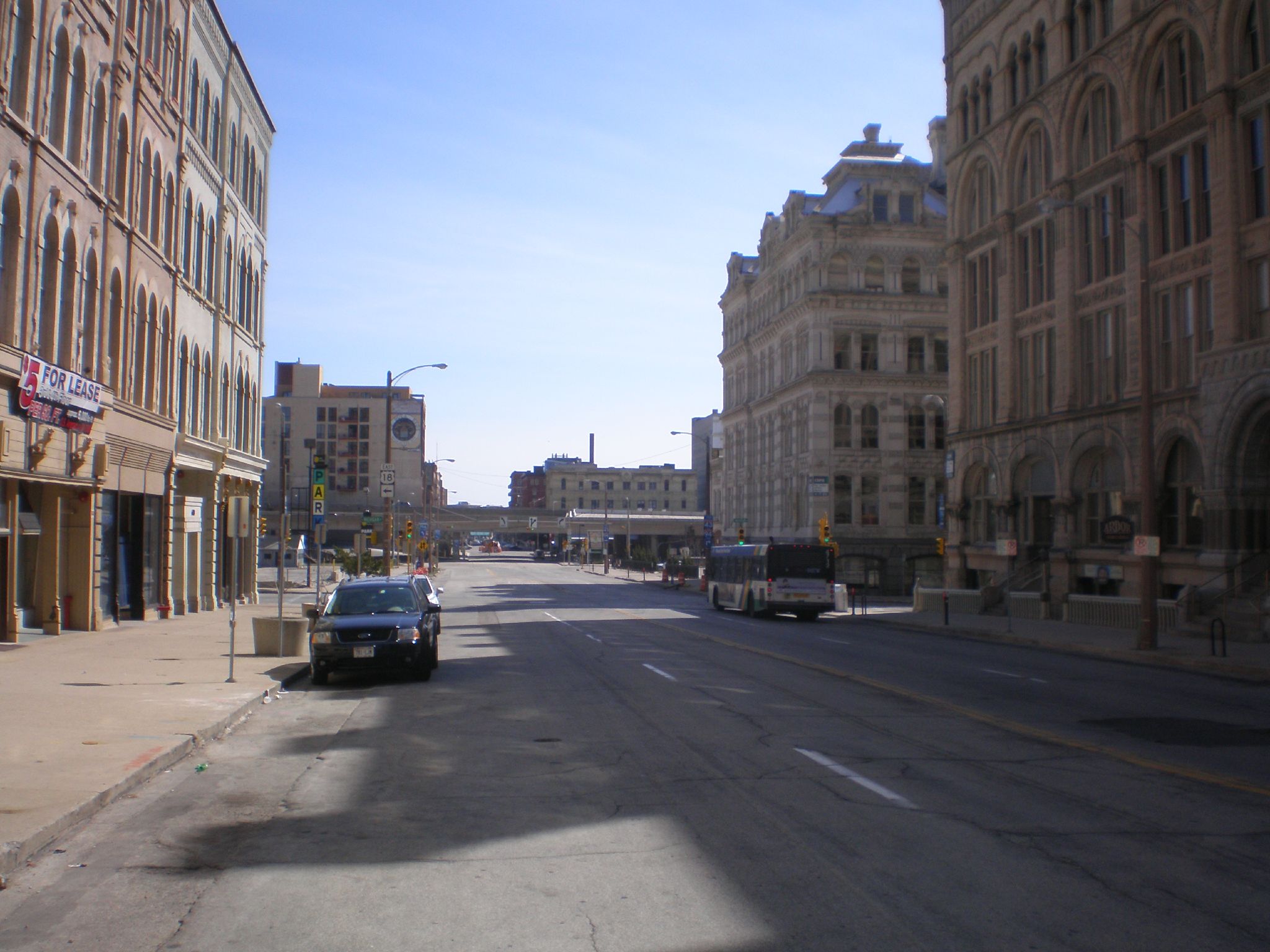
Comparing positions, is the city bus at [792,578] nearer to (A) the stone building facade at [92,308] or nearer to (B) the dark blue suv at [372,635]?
(A) the stone building facade at [92,308]

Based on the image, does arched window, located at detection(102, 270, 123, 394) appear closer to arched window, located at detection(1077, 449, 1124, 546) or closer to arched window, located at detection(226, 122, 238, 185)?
arched window, located at detection(226, 122, 238, 185)

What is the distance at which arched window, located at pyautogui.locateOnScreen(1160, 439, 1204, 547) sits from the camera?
31750 mm

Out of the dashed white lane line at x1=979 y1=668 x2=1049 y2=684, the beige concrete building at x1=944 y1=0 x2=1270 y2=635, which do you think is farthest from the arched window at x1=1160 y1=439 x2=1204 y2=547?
the dashed white lane line at x1=979 y1=668 x2=1049 y2=684

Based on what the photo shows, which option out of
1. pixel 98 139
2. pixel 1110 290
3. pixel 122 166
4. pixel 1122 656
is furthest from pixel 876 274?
pixel 98 139

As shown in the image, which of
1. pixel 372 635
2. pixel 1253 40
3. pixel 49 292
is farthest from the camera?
pixel 1253 40

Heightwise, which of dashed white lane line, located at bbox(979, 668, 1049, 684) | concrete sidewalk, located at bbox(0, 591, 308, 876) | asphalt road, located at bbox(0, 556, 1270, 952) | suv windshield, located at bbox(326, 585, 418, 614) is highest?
suv windshield, located at bbox(326, 585, 418, 614)

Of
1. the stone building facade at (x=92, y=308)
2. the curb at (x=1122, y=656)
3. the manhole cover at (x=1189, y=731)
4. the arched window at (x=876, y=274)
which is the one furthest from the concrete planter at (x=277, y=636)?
the arched window at (x=876, y=274)

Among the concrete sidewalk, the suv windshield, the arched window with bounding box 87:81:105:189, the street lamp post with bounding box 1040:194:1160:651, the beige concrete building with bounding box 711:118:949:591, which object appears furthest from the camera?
the beige concrete building with bounding box 711:118:949:591

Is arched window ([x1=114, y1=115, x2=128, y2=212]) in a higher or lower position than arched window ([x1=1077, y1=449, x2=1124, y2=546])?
higher

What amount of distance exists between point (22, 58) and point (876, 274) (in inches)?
1981

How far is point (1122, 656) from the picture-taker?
80.7ft

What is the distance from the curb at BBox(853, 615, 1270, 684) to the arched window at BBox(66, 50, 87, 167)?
24.0m

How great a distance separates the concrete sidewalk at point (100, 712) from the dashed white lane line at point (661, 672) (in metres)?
5.96

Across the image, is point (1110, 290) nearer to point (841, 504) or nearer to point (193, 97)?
point (193, 97)
